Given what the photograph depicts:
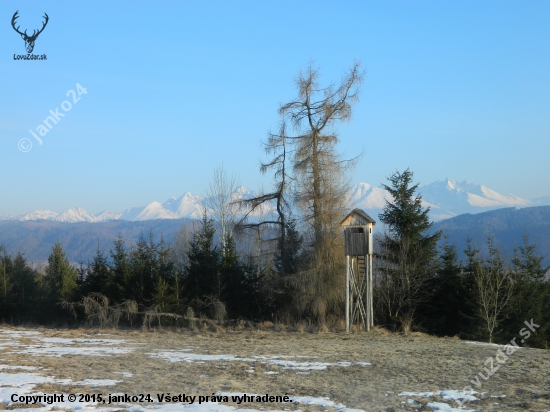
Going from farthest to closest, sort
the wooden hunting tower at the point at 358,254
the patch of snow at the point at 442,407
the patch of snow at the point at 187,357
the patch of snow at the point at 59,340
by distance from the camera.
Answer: the wooden hunting tower at the point at 358,254
the patch of snow at the point at 59,340
the patch of snow at the point at 187,357
the patch of snow at the point at 442,407

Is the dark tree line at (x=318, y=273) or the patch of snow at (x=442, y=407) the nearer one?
the patch of snow at (x=442, y=407)

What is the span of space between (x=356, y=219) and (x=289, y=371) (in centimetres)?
1167

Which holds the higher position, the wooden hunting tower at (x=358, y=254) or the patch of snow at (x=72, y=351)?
the wooden hunting tower at (x=358, y=254)

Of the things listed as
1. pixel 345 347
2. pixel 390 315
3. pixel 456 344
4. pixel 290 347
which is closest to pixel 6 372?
pixel 290 347

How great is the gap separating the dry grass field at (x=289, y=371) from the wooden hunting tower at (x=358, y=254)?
121 inches

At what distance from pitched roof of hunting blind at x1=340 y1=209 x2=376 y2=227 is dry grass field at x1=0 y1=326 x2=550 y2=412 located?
536cm

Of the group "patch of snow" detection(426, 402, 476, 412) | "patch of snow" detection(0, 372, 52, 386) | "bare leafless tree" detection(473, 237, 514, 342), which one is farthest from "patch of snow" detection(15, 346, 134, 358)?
"bare leafless tree" detection(473, 237, 514, 342)

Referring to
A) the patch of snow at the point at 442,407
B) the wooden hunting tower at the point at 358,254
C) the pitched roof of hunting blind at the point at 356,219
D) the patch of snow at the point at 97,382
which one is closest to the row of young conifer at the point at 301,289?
the wooden hunting tower at the point at 358,254

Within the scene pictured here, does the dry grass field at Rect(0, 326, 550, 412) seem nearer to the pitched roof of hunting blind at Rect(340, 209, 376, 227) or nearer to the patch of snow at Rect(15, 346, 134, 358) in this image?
the patch of snow at Rect(15, 346, 134, 358)

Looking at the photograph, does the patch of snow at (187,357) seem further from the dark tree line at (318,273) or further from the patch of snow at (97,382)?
the dark tree line at (318,273)

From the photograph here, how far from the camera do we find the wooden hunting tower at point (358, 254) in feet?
77.0

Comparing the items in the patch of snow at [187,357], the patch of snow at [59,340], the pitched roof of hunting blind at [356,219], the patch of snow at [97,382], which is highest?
the pitched roof of hunting blind at [356,219]

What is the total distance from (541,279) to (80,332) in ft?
83.1

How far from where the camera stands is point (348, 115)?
2681 centimetres
